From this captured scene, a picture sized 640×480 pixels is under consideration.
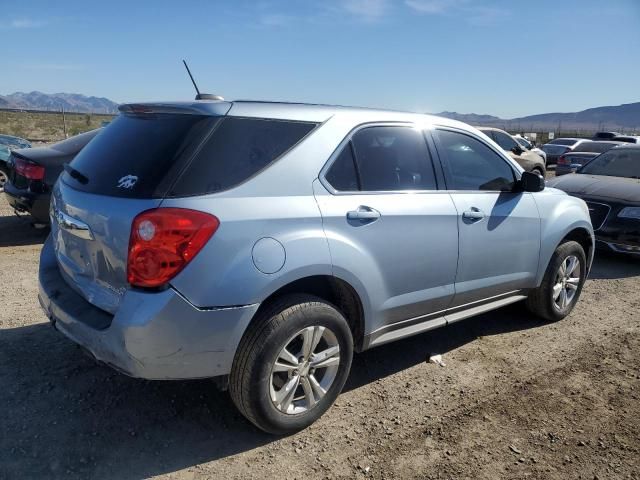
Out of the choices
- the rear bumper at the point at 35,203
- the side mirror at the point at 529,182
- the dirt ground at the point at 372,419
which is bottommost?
the dirt ground at the point at 372,419

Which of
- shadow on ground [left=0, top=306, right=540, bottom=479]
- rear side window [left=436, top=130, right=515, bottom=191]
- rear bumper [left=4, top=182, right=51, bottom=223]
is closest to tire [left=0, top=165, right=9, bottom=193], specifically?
rear bumper [left=4, top=182, right=51, bottom=223]

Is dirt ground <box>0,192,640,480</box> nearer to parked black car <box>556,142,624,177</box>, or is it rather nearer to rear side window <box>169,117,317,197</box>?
rear side window <box>169,117,317,197</box>

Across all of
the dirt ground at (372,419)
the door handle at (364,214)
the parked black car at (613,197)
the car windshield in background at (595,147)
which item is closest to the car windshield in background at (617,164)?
the parked black car at (613,197)

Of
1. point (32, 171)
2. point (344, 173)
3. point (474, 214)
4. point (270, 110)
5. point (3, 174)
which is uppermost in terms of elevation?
point (270, 110)

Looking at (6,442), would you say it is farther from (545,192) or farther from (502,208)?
(545,192)

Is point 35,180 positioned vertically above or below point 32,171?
below

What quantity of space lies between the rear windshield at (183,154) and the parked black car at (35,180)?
3.89 m

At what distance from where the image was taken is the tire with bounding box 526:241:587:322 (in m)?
4.68

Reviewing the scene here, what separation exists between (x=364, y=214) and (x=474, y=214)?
1.11 metres

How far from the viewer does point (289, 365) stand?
2895mm

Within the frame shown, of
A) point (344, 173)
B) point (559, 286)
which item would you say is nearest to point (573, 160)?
point (559, 286)

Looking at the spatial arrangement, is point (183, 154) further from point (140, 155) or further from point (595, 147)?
point (595, 147)

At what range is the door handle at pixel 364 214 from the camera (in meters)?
3.04

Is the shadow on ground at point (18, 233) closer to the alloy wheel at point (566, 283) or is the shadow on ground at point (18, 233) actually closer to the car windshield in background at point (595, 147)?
the alloy wheel at point (566, 283)
